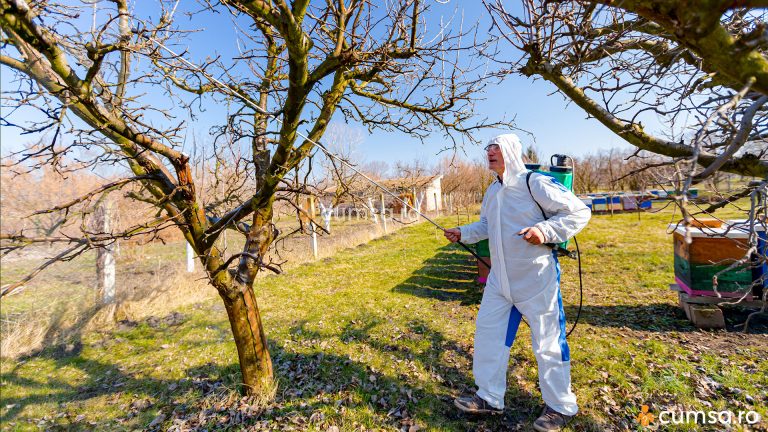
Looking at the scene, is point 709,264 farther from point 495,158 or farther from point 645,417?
point 495,158

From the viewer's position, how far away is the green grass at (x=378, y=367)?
3082 mm

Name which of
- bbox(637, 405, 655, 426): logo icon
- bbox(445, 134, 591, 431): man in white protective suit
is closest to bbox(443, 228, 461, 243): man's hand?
bbox(445, 134, 591, 431): man in white protective suit

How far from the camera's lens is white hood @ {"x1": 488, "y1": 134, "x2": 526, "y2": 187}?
299 centimetres

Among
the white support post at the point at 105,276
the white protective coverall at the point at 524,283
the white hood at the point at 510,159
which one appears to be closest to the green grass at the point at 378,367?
the white protective coverall at the point at 524,283

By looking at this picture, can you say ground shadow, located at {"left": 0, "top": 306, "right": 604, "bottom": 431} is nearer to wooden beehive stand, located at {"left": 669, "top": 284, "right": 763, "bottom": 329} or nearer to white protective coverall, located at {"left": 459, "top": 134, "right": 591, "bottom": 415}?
white protective coverall, located at {"left": 459, "top": 134, "right": 591, "bottom": 415}

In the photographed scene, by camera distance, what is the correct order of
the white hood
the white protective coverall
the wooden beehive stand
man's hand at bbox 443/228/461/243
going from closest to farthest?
1. the white protective coverall
2. the white hood
3. man's hand at bbox 443/228/461/243
4. the wooden beehive stand

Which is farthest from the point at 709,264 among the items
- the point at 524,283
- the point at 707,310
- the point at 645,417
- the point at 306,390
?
the point at 306,390

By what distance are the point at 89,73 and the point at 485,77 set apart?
3765 millimetres

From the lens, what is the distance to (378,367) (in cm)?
395

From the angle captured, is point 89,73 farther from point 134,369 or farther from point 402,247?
point 402,247

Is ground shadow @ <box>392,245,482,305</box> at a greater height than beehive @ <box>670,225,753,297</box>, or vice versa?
beehive @ <box>670,225,753,297</box>

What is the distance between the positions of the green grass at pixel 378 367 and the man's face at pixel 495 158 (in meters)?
2.33

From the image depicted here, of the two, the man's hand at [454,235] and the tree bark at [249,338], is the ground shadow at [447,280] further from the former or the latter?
the tree bark at [249,338]

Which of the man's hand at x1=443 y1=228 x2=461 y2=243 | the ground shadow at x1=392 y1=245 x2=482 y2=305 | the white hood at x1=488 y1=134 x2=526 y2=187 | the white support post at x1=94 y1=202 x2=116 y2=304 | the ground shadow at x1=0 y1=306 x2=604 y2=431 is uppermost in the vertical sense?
the white hood at x1=488 y1=134 x2=526 y2=187
